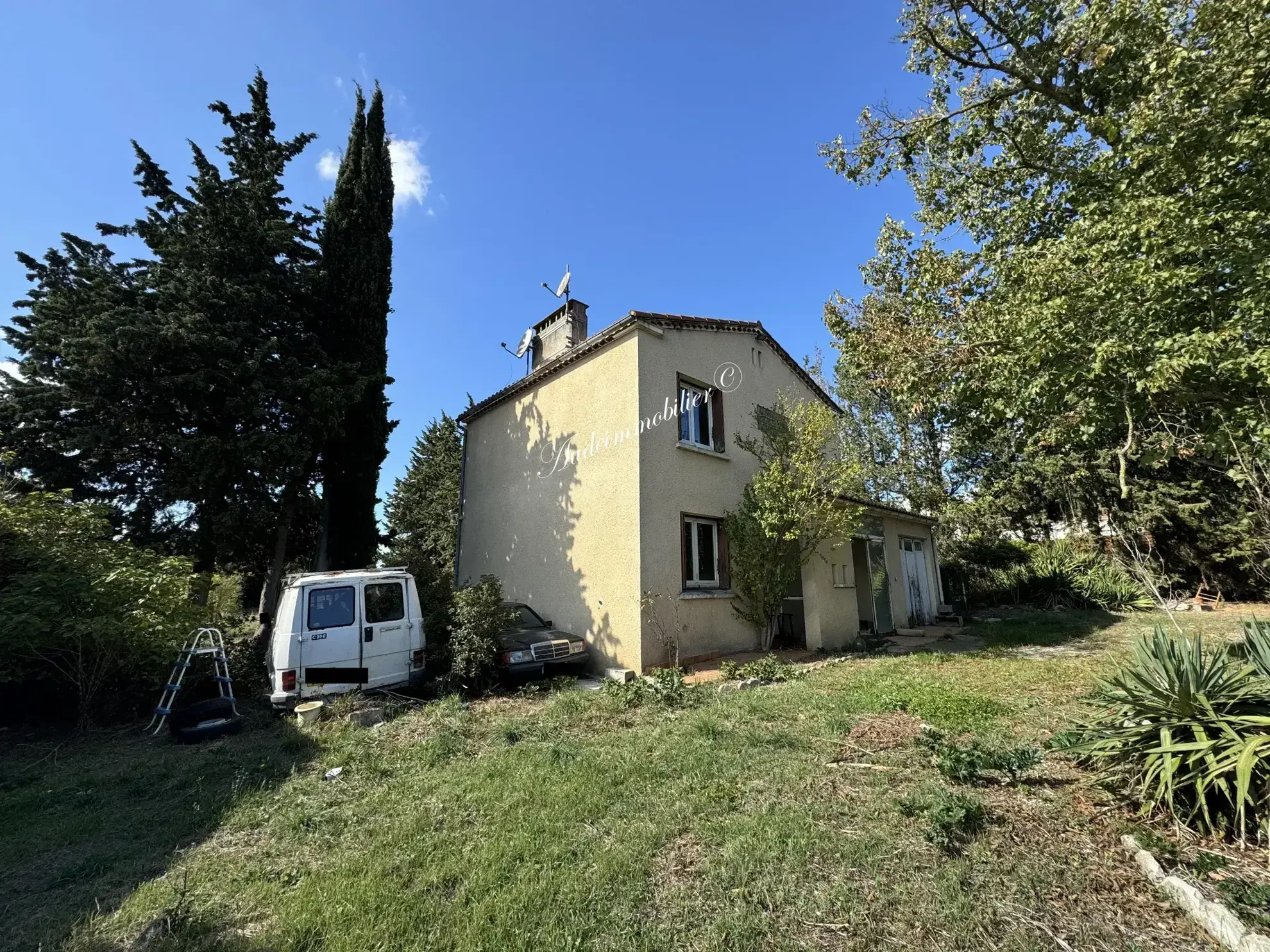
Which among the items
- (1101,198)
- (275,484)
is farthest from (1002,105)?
(275,484)

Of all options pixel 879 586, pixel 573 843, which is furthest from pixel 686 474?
pixel 573 843

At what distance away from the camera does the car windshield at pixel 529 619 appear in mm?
10348

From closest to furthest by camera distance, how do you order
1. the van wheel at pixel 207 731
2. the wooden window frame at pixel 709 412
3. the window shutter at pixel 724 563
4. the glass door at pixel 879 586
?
the van wheel at pixel 207 731, the window shutter at pixel 724 563, the wooden window frame at pixel 709 412, the glass door at pixel 879 586

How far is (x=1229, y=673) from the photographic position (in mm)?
3926

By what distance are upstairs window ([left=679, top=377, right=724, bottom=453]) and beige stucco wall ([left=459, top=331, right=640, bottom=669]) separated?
5.04ft

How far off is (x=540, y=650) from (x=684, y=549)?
3.38m

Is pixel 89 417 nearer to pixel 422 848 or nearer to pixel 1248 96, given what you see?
pixel 422 848

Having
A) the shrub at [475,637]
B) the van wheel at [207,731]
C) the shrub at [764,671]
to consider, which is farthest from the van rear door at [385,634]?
the shrub at [764,671]

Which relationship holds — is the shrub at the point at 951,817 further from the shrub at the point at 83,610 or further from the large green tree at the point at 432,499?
the large green tree at the point at 432,499

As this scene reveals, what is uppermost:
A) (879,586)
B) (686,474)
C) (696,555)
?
(686,474)

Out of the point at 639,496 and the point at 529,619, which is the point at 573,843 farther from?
the point at 529,619

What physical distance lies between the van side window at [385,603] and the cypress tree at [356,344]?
5.98 m

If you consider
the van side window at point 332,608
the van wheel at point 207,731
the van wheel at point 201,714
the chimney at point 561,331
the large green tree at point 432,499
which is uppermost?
the chimney at point 561,331

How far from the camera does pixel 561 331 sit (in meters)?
14.7
